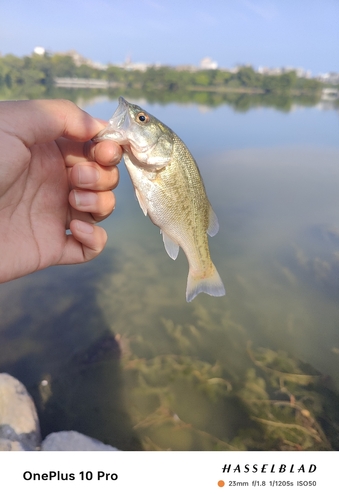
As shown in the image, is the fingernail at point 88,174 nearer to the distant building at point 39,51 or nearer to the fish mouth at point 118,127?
the fish mouth at point 118,127

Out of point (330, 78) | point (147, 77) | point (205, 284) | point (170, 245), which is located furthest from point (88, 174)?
point (330, 78)

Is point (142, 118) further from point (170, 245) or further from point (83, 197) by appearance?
point (170, 245)

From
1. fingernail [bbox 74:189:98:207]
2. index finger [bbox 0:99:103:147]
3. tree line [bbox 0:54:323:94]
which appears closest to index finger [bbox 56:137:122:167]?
index finger [bbox 0:99:103:147]

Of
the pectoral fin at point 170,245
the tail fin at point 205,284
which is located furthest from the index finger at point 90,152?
the tail fin at point 205,284

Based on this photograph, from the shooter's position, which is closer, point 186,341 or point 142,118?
point 142,118

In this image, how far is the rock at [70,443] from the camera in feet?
9.26

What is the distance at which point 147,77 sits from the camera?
172 feet

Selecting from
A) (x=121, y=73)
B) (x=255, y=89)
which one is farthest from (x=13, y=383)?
(x=255, y=89)

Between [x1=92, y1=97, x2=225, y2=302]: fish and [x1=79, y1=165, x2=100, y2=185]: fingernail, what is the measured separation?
174 mm

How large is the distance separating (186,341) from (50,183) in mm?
2974

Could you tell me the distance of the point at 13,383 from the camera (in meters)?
3.28
